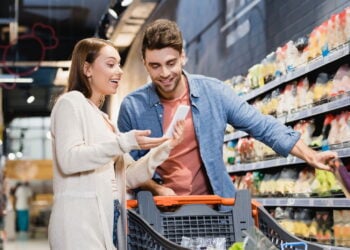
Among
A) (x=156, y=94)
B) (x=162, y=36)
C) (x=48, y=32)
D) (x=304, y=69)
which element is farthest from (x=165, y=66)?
(x=48, y=32)

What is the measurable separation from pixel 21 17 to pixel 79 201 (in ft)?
34.8

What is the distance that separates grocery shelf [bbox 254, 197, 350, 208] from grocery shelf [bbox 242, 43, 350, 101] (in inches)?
33.4

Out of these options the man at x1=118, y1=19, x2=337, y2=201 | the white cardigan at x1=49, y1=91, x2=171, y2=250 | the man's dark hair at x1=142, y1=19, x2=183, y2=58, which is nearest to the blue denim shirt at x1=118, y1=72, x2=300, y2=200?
the man at x1=118, y1=19, x2=337, y2=201

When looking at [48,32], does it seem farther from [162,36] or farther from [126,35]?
[162,36]

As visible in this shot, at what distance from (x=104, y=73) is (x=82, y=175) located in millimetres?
403

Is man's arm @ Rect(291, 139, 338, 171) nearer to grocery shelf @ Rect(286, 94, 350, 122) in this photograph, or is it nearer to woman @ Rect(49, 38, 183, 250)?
woman @ Rect(49, 38, 183, 250)

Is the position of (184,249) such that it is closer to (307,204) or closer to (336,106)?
(336,106)

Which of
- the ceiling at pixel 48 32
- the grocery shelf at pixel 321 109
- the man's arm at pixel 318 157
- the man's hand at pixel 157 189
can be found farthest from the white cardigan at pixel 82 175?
the ceiling at pixel 48 32

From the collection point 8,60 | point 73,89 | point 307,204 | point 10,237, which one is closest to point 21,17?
point 8,60

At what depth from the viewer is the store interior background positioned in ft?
20.6

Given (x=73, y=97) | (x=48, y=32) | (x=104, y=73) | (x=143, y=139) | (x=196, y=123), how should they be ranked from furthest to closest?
(x=48, y=32) < (x=196, y=123) < (x=104, y=73) < (x=73, y=97) < (x=143, y=139)

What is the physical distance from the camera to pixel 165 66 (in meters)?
2.82

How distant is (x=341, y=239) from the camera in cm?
466

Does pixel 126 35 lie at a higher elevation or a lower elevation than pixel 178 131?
higher
